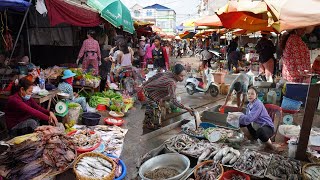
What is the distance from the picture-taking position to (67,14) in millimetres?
7008

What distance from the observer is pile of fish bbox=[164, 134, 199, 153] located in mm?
5059

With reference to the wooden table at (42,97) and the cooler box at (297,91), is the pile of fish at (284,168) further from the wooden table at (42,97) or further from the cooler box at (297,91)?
the wooden table at (42,97)

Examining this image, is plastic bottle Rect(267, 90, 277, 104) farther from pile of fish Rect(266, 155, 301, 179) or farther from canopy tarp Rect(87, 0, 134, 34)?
canopy tarp Rect(87, 0, 134, 34)

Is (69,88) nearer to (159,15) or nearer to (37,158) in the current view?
(37,158)

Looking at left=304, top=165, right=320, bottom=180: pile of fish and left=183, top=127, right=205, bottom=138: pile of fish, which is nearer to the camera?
left=304, top=165, right=320, bottom=180: pile of fish

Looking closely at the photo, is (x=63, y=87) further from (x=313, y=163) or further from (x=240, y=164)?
(x=313, y=163)

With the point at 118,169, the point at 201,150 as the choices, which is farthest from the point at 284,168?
the point at 118,169

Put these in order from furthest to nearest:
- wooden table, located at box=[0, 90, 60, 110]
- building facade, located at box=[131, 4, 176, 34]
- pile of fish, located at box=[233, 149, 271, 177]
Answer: building facade, located at box=[131, 4, 176, 34]
wooden table, located at box=[0, 90, 60, 110]
pile of fish, located at box=[233, 149, 271, 177]

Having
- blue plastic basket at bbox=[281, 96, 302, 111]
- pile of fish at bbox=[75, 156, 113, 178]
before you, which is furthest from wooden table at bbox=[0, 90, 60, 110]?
blue plastic basket at bbox=[281, 96, 302, 111]

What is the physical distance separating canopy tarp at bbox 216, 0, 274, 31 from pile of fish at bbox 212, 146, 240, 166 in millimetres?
3142

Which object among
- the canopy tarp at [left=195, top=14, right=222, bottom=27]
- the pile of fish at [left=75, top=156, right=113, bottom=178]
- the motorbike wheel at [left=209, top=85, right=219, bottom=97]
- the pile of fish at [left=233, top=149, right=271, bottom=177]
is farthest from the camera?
the motorbike wheel at [left=209, top=85, right=219, bottom=97]

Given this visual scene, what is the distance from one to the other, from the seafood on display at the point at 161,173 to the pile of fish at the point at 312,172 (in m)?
2.01

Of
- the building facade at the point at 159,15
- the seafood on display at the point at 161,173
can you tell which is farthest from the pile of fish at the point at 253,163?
the building facade at the point at 159,15

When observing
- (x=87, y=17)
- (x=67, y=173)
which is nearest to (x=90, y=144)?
(x=67, y=173)
